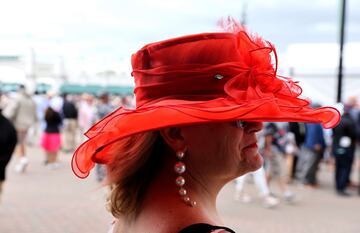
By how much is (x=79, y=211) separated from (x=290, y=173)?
16.6ft

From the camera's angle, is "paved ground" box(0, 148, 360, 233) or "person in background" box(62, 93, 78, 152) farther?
"person in background" box(62, 93, 78, 152)

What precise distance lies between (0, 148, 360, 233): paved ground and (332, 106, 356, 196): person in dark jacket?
297 millimetres

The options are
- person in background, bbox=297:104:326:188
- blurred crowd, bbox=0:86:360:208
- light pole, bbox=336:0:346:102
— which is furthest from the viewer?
light pole, bbox=336:0:346:102

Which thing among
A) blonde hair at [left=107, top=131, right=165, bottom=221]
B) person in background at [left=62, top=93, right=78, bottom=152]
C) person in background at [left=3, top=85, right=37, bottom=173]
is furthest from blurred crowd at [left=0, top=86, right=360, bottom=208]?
blonde hair at [left=107, top=131, right=165, bottom=221]

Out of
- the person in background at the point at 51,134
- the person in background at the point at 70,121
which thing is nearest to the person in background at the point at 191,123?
the person in background at the point at 51,134

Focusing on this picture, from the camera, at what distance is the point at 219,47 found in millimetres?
1234

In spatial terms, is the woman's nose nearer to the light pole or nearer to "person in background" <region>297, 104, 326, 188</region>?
"person in background" <region>297, 104, 326, 188</region>

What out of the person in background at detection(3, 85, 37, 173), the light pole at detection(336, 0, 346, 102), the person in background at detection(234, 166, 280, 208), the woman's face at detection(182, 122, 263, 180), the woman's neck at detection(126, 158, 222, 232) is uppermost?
the woman's face at detection(182, 122, 263, 180)

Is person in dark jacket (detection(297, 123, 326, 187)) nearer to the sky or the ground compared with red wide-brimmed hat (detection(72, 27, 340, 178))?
nearer to the ground

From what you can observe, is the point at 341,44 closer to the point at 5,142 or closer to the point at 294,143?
the point at 294,143

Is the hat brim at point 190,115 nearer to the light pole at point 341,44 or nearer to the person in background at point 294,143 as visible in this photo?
the person in background at point 294,143

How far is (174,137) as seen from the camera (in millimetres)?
1260

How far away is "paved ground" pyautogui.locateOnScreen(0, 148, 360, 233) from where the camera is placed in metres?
6.06

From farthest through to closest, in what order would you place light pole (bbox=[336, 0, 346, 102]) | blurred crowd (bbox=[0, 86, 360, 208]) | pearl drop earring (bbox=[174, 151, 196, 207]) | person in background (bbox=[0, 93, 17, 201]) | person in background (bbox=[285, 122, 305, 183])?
light pole (bbox=[336, 0, 346, 102]) < person in background (bbox=[285, 122, 305, 183]) < blurred crowd (bbox=[0, 86, 360, 208]) < person in background (bbox=[0, 93, 17, 201]) < pearl drop earring (bbox=[174, 151, 196, 207])
